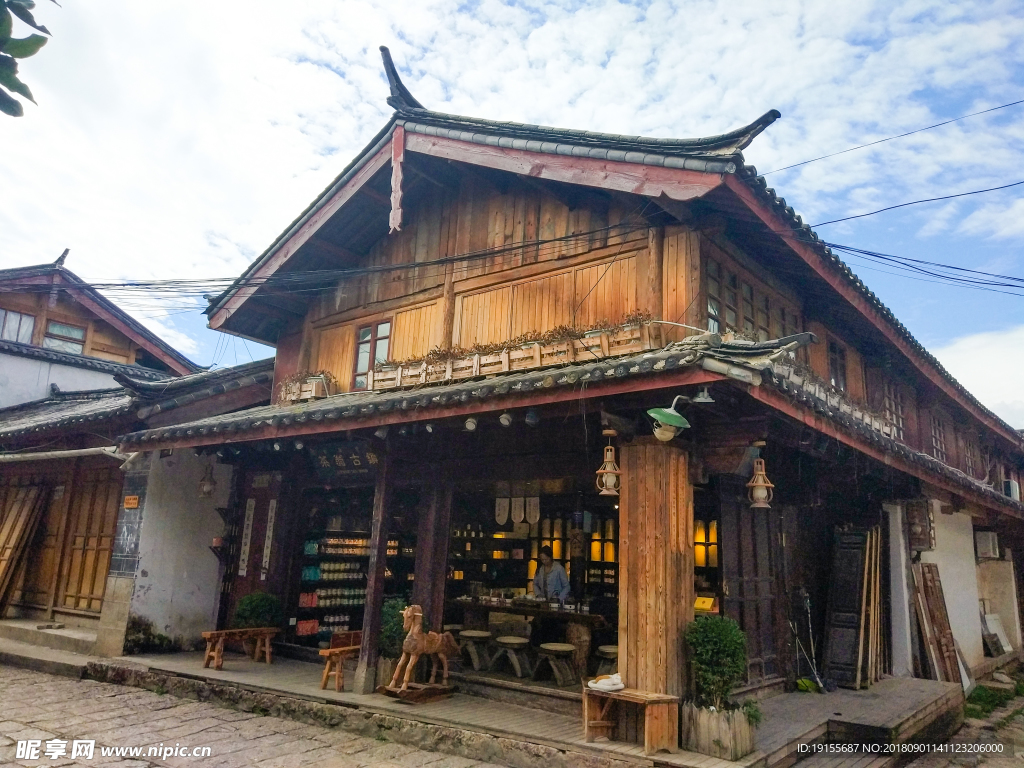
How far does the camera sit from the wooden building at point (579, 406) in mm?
7383

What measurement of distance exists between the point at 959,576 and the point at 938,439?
170 inches

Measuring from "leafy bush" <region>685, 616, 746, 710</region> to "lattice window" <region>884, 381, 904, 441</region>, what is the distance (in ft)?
29.7

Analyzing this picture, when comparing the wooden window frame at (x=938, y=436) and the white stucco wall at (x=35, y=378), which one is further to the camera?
the white stucco wall at (x=35, y=378)

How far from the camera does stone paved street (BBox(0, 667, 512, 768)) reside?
7270 mm

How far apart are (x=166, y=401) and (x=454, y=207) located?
594cm

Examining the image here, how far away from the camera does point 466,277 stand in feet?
35.6

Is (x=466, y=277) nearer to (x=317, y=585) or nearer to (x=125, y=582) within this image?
(x=317, y=585)

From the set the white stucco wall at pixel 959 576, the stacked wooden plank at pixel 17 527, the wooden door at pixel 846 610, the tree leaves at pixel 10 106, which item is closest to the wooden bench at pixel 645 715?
the wooden door at pixel 846 610

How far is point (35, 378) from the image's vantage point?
19078mm

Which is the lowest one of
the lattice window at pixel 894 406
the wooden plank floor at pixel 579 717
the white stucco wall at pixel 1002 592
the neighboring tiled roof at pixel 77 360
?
the wooden plank floor at pixel 579 717

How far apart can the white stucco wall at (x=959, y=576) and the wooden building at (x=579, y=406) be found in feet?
0.46

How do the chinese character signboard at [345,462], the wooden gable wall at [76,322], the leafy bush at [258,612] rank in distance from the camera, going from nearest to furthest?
1. the chinese character signboard at [345,462]
2. the leafy bush at [258,612]
3. the wooden gable wall at [76,322]

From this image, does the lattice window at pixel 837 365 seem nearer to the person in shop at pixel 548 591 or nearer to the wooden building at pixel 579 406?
the wooden building at pixel 579 406

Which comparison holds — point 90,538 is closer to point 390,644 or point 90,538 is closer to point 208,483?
point 208,483
